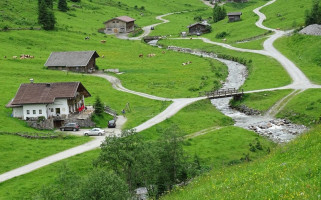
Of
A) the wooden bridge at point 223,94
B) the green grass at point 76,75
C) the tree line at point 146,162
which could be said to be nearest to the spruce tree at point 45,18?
the green grass at point 76,75

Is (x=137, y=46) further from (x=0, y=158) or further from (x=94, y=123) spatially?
(x=0, y=158)

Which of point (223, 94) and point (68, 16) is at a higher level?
point (68, 16)

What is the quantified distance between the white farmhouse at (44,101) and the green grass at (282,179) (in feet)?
152

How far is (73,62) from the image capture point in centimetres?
10969

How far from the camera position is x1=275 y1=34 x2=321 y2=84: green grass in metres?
96.6

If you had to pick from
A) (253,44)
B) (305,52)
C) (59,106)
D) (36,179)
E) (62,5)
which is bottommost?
(36,179)

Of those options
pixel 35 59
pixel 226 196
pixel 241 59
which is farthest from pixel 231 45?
pixel 226 196

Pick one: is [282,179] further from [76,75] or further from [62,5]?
[62,5]

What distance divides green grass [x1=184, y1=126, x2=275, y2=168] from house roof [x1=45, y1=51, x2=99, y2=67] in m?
53.2

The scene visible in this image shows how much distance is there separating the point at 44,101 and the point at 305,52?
236 ft

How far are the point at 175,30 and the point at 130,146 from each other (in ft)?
469

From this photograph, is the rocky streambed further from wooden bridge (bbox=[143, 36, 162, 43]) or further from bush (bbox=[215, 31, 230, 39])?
wooden bridge (bbox=[143, 36, 162, 43])

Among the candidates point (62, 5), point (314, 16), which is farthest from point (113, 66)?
point (62, 5)

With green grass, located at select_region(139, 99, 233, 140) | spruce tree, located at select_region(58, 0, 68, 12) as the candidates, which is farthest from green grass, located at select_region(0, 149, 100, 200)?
spruce tree, located at select_region(58, 0, 68, 12)
